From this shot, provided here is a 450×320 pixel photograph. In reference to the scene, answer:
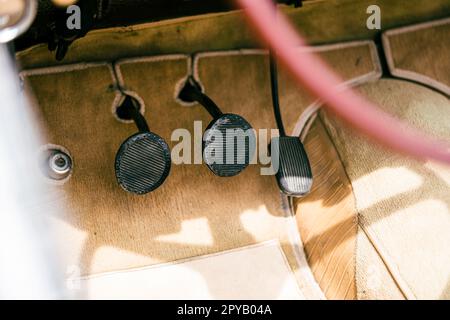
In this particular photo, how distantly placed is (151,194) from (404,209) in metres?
0.60

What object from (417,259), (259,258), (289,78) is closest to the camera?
(417,259)

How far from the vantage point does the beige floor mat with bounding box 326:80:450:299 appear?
1062 mm

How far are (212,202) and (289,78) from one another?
41cm

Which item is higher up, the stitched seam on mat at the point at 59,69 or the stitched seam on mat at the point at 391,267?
the stitched seam on mat at the point at 59,69

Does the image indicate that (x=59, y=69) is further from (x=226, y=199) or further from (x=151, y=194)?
(x=226, y=199)

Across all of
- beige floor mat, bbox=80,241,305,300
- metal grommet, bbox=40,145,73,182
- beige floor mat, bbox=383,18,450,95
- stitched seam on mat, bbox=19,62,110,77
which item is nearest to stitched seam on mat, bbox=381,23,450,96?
beige floor mat, bbox=383,18,450,95

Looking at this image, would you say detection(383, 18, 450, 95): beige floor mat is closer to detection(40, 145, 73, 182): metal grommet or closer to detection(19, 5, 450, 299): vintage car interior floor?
detection(19, 5, 450, 299): vintage car interior floor

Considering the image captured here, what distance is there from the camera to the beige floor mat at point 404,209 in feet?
3.49

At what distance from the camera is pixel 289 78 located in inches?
51.8

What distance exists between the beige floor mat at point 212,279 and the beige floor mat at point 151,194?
21mm

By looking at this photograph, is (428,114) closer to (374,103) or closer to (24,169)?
(374,103)

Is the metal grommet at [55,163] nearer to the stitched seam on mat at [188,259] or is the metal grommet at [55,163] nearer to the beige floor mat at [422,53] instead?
the stitched seam on mat at [188,259]

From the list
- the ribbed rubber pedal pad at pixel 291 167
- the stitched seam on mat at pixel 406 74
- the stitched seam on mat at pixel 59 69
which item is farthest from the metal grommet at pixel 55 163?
the stitched seam on mat at pixel 406 74
